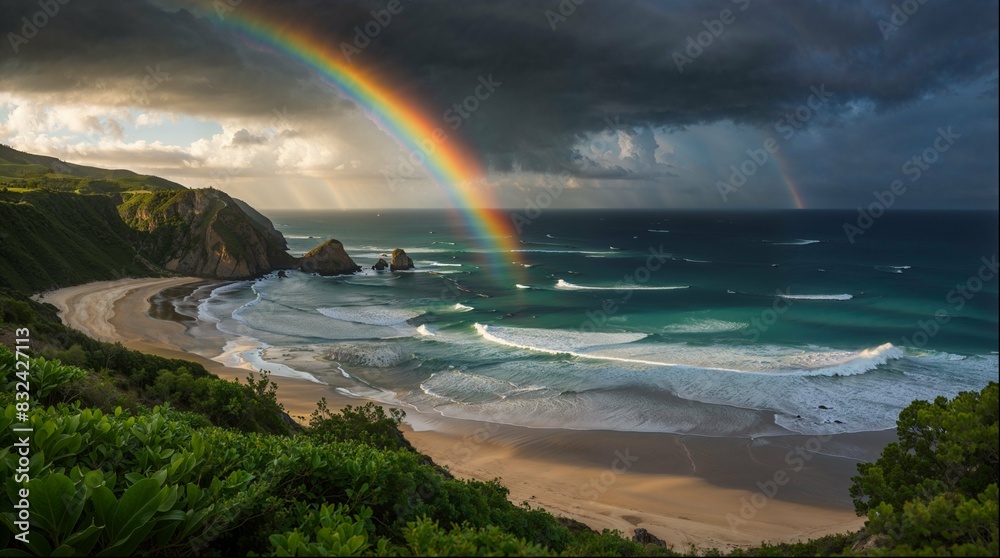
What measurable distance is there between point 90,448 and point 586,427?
73.8 ft

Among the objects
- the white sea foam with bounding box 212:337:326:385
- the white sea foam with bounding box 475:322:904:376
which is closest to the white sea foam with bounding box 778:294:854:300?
the white sea foam with bounding box 475:322:904:376

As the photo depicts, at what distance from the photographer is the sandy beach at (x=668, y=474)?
703 inches

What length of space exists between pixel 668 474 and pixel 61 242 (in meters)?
74.0

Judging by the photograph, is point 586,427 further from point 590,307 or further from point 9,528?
point 590,307

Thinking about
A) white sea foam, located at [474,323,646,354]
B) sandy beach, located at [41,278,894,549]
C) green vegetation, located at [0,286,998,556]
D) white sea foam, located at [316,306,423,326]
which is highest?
green vegetation, located at [0,286,998,556]

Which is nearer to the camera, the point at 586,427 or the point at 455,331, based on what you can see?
the point at 586,427

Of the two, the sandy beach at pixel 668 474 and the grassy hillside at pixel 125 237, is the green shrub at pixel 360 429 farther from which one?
the grassy hillside at pixel 125 237

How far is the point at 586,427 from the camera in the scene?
86.6ft

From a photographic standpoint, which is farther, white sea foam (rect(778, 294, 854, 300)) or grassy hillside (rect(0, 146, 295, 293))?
white sea foam (rect(778, 294, 854, 300))

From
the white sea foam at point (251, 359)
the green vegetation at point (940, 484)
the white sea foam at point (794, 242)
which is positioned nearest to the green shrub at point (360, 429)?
the green vegetation at point (940, 484)

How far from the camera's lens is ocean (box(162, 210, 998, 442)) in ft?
93.7

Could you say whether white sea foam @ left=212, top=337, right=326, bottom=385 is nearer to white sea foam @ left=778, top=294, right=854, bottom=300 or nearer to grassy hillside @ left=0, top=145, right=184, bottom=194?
white sea foam @ left=778, top=294, right=854, bottom=300

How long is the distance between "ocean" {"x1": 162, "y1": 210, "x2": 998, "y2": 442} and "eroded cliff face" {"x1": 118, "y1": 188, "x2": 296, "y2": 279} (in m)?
6.30

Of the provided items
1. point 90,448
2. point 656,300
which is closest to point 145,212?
point 656,300
